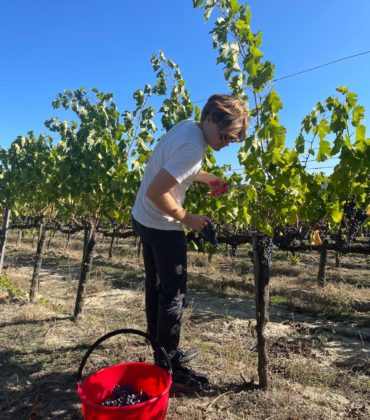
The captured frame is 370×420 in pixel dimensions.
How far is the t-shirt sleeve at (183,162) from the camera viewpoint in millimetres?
2104

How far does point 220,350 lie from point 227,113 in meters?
2.61

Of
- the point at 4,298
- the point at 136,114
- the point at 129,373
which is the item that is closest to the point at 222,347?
the point at 129,373

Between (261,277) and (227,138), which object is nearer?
(227,138)

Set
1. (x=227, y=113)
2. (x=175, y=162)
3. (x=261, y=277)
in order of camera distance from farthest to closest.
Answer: (x=261, y=277) < (x=227, y=113) < (x=175, y=162)

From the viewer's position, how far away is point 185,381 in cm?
271

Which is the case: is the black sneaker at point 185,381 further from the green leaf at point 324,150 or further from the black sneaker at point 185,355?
the green leaf at point 324,150

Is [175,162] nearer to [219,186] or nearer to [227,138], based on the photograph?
[227,138]

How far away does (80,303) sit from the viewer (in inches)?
195

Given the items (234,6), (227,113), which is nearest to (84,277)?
(227,113)

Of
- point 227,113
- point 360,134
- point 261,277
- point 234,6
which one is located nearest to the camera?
point 227,113

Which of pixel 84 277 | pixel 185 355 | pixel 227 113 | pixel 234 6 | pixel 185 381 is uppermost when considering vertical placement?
pixel 234 6

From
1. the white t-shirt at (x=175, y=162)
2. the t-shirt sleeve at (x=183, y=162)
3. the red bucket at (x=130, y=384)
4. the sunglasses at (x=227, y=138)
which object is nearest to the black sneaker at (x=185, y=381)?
the red bucket at (x=130, y=384)

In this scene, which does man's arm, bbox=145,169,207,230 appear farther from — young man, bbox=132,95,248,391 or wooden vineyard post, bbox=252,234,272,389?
wooden vineyard post, bbox=252,234,272,389

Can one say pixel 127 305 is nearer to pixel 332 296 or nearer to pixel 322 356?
pixel 322 356
